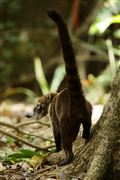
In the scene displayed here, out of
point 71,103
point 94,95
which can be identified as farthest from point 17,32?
point 71,103

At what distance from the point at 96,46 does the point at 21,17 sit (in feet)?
13.3

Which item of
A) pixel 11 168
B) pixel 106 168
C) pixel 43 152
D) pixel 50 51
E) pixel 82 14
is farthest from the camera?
pixel 50 51

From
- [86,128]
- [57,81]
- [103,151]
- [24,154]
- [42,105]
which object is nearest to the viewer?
[103,151]

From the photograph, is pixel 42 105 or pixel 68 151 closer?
pixel 68 151

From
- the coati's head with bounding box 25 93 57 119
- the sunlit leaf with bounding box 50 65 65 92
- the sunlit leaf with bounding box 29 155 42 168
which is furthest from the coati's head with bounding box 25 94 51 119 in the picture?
the sunlit leaf with bounding box 50 65 65 92

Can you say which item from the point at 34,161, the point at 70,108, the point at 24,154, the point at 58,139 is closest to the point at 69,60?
the point at 70,108

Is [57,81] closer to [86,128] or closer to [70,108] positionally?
[86,128]

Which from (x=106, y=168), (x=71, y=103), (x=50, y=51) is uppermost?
(x=50, y=51)

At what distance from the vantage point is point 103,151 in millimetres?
3227

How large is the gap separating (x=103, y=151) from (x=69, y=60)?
24.6 inches

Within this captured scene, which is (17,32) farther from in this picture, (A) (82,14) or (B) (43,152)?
(B) (43,152)

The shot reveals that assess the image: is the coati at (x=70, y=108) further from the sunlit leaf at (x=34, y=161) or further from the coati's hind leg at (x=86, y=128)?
the sunlit leaf at (x=34, y=161)

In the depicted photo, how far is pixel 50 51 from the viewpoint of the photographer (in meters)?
12.3

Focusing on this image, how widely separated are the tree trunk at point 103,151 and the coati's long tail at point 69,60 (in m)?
0.23
